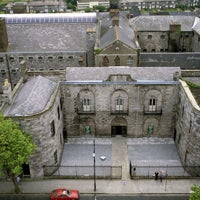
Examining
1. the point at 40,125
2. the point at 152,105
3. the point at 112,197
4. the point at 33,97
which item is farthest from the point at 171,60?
the point at 40,125

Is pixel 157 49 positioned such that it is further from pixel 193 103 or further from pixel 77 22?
pixel 193 103

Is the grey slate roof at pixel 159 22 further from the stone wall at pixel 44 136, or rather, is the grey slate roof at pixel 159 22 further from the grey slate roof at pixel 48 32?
the stone wall at pixel 44 136

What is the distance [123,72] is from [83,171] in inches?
573

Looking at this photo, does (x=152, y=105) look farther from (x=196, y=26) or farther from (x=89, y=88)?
(x=196, y=26)

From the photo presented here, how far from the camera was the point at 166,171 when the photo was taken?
→ 38844 millimetres

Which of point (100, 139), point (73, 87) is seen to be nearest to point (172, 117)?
point (100, 139)

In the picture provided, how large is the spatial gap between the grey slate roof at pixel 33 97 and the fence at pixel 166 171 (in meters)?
13.8

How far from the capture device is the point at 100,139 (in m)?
45.8

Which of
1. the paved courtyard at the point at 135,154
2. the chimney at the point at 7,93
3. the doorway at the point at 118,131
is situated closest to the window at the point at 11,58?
the chimney at the point at 7,93

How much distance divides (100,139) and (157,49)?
33420 mm

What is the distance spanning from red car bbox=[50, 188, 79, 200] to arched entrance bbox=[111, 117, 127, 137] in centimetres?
1332

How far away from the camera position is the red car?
34062mm

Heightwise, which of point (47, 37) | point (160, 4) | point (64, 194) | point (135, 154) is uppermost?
point (160, 4)

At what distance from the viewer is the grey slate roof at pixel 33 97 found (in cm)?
3572
